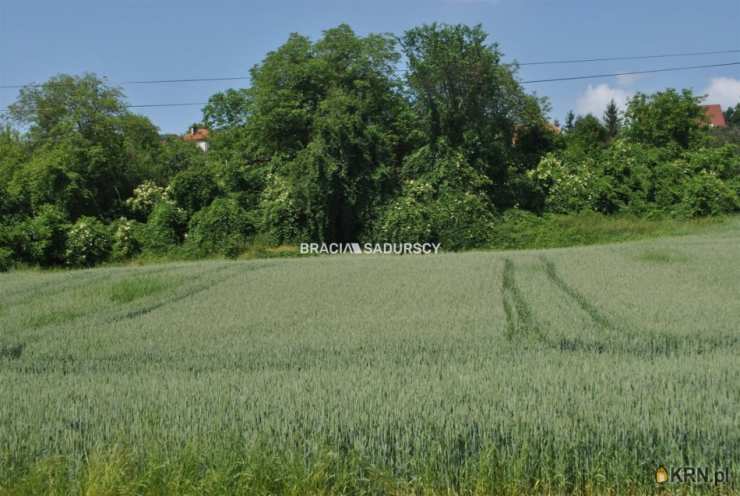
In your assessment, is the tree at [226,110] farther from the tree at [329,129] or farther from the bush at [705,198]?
the bush at [705,198]

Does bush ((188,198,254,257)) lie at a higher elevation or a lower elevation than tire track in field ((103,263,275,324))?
higher

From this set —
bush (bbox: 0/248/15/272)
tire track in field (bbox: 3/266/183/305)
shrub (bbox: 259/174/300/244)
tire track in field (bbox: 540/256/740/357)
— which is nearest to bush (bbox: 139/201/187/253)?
shrub (bbox: 259/174/300/244)

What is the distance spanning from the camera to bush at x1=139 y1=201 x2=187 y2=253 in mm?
24359

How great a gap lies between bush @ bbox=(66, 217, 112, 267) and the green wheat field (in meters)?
13.7

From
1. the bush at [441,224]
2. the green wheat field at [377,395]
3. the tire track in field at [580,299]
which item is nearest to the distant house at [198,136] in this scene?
the bush at [441,224]

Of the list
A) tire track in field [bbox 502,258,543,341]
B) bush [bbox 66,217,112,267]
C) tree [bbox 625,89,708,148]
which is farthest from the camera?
tree [bbox 625,89,708,148]

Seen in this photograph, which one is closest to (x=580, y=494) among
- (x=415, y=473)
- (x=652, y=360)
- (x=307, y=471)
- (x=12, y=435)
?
(x=415, y=473)

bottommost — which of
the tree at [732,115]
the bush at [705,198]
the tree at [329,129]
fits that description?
the bush at [705,198]

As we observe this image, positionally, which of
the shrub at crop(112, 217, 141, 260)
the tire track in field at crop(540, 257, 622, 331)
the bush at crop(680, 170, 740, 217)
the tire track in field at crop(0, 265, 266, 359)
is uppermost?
the bush at crop(680, 170, 740, 217)

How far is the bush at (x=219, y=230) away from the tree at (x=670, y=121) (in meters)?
19.5

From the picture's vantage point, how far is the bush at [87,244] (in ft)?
76.8

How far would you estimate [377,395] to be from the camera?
4.96 m

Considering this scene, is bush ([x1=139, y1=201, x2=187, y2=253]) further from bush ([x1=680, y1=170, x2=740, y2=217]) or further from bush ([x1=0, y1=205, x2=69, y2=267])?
bush ([x1=680, y1=170, x2=740, y2=217])

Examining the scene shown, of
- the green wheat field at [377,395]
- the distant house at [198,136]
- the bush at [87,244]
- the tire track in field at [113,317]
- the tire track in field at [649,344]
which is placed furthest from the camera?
the distant house at [198,136]
